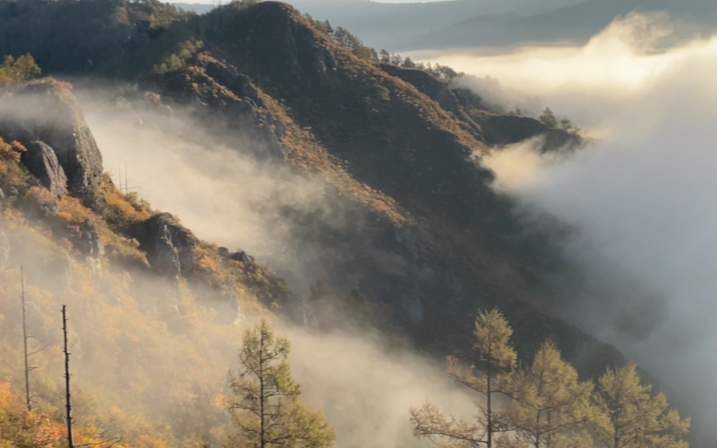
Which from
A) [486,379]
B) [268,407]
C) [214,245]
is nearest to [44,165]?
[214,245]

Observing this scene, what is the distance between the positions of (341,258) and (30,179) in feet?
107

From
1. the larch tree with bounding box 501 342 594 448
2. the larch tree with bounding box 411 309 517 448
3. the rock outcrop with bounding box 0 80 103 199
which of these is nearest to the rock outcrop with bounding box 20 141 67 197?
the rock outcrop with bounding box 0 80 103 199

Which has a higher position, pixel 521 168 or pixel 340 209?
pixel 521 168

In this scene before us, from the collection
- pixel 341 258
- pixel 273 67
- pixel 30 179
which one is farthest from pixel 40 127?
pixel 273 67

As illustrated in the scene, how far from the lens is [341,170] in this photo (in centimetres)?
6938

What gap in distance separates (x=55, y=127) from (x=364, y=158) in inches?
1839

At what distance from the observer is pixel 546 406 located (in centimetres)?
2198

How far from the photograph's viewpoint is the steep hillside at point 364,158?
55.1 m

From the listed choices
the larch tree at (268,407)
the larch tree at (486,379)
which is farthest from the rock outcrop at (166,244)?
the larch tree at (486,379)

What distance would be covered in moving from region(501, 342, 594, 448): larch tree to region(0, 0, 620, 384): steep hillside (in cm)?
1996

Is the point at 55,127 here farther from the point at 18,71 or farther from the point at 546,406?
the point at 546,406

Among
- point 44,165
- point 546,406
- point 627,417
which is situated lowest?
point 627,417

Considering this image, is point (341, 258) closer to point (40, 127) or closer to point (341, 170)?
point (341, 170)

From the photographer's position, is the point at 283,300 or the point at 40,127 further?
the point at 283,300
